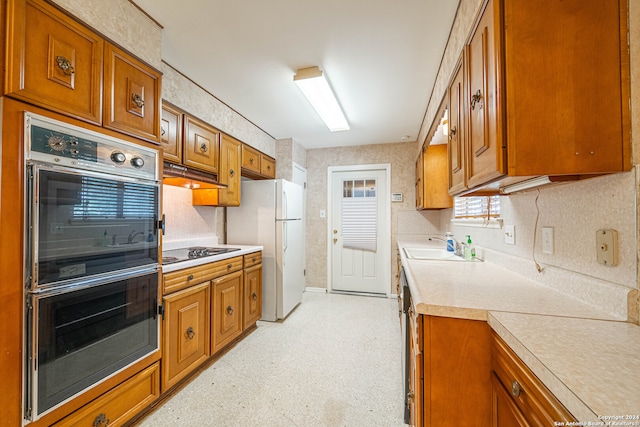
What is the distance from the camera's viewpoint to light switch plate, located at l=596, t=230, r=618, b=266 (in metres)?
0.81

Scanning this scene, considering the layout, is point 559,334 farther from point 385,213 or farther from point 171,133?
point 385,213

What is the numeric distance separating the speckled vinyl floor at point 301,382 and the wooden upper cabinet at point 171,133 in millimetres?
1691

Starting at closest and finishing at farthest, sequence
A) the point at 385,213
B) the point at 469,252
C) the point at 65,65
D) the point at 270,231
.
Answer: the point at 65,65, the point at 469,252, the point at 270,231, the point at 385,213

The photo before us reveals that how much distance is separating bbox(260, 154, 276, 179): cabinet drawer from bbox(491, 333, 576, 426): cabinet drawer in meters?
2.99

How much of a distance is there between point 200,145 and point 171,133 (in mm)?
302

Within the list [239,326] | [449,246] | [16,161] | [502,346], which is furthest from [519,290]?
[239,326]

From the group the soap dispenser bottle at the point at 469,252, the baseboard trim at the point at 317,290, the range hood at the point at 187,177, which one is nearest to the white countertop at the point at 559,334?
the soap dispenser bottle at the point at 469,252

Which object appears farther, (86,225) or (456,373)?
(86,225)

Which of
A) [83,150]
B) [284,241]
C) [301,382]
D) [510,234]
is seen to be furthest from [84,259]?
[510,234]

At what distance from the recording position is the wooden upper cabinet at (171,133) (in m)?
1.88

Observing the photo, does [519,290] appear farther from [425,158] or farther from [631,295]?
[425,158]

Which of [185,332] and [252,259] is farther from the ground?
[252,259]

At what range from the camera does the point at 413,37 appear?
170 cm

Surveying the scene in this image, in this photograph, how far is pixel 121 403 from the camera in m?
1.37
